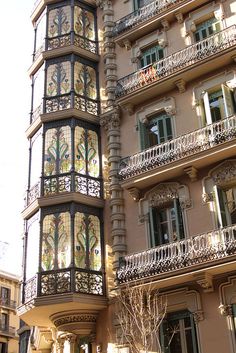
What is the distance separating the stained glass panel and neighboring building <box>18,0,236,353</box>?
0.15ft

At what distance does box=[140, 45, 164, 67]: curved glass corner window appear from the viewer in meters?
21.0

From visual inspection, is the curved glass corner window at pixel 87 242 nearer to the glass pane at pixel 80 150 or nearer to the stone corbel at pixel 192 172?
the glass pane at pixel 80 150

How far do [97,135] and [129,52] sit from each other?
13.1 feet

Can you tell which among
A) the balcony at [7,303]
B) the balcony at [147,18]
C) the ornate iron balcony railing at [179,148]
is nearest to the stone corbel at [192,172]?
the ornate iron balcony railing at [179,148]

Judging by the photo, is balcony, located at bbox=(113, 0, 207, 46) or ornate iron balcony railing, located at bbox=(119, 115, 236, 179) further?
balcony, located at bbox=(113, 0, 207, 46)

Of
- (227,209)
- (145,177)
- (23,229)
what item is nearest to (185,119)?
(145,177)

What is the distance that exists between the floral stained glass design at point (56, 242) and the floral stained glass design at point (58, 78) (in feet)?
18.0

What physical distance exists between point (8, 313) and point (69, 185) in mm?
32311

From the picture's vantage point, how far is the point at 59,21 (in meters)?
22.8

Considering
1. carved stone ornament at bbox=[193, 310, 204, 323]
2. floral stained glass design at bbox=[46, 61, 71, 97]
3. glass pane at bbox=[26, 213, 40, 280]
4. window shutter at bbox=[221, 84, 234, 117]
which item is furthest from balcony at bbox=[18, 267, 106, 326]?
floral stained glass design at bbox=[46, 61, 71, 97]

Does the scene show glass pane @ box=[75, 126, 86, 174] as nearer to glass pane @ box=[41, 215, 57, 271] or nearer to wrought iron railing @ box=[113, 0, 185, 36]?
glass pane @ box=[41, 215, 57, 271]

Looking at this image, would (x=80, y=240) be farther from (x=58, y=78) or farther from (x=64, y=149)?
(x=58, y=78)

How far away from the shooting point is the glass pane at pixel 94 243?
Answer: 18.1 m

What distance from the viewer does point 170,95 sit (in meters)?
19.7
